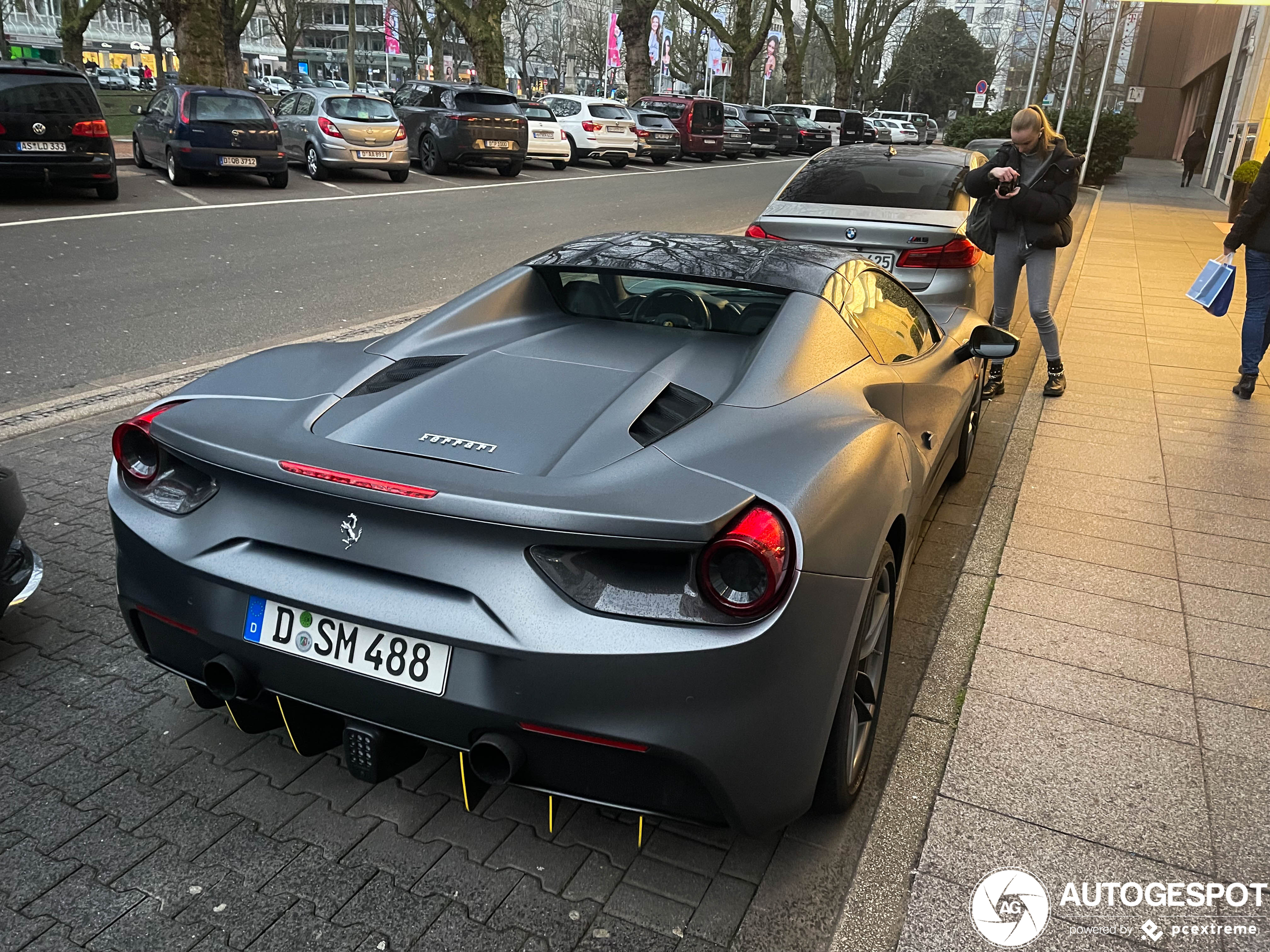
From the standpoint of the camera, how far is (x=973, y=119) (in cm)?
3441

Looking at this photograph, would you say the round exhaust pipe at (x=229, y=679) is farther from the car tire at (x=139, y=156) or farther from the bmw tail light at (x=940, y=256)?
the car tire at (x=139, y=156)

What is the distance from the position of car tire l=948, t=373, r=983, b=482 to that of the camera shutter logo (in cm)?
259

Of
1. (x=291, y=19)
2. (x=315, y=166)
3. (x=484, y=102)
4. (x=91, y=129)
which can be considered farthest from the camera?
(x=291, y=19)

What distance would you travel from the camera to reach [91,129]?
1374 centimetres

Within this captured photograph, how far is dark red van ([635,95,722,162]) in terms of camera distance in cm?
3322

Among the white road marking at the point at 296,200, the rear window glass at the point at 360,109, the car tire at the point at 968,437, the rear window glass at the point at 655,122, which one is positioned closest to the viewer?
the car tire at the point at 968,437

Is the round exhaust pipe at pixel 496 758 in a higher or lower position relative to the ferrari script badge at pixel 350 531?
lower

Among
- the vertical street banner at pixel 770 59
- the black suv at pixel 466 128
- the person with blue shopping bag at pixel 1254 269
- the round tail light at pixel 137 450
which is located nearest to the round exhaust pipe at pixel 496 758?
the round tail light at pixel 137 450

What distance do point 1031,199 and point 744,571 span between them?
541 centimetres

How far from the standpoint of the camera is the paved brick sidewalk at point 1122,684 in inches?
102

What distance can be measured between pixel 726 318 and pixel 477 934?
1.98m

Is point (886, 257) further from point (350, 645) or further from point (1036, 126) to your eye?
point (350, 645)

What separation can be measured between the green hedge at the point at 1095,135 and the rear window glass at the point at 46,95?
22.1 metres

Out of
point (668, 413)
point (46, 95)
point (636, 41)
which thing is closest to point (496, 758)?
point (668, 413)
